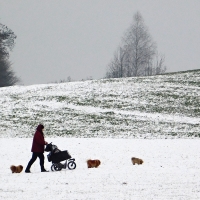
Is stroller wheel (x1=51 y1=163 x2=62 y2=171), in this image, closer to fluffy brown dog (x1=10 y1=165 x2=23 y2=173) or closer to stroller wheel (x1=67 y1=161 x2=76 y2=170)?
stroller wheel (x1=67 y1=161 x2=76 y2=170)

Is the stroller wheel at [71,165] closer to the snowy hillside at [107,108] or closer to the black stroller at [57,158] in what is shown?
the black stroller at [57,158]

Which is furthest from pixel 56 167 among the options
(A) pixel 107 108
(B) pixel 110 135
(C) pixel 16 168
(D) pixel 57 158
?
(A) pixel 107 108

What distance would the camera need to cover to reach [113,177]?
15641 millimetres

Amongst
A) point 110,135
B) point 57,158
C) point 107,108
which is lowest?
point 110,135

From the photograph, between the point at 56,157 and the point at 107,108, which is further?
the point at 107,108

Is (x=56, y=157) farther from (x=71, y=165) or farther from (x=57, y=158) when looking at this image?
(x=71, y=165)

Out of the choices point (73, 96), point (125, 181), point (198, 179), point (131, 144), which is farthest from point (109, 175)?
point (73, 96)

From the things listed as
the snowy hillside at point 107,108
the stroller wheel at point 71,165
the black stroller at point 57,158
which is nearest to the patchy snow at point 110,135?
the snowy hillside at point 107,108

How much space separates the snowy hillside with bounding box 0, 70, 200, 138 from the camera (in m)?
33.6

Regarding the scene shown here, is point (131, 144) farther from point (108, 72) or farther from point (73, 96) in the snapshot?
point (108, 72)

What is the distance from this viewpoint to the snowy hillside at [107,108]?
110 ft

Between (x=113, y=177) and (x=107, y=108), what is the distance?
24.9 metres

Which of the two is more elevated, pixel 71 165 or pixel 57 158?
pixel 57 158

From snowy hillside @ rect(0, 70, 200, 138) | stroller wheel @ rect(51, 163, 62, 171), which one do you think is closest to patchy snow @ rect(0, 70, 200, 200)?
snowy hillside @ rect(0, 70, 200, 138)
